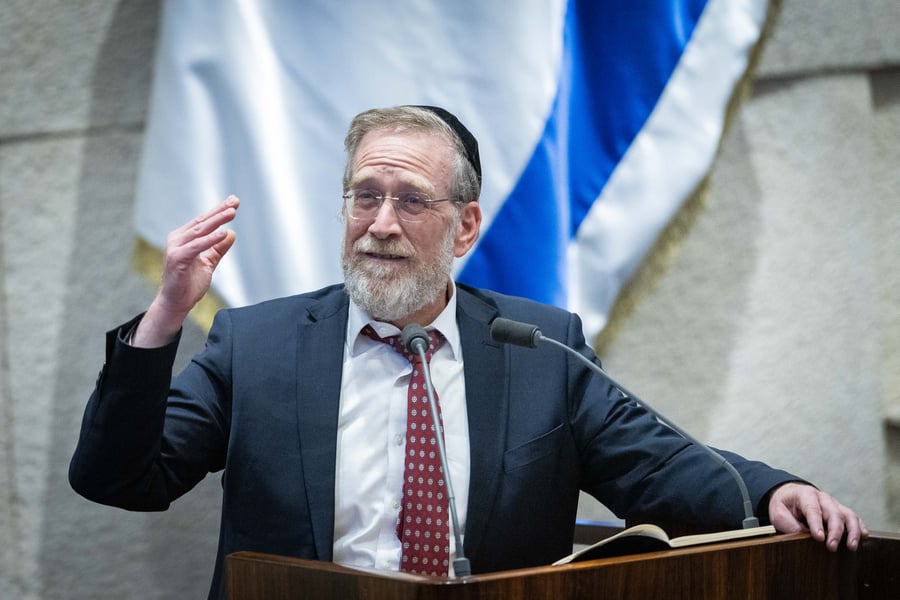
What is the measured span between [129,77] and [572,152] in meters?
1.26

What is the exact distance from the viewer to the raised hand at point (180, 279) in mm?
1793

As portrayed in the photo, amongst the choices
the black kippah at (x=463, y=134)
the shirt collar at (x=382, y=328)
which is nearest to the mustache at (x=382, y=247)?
the shirt collar at (x=382, y=328)

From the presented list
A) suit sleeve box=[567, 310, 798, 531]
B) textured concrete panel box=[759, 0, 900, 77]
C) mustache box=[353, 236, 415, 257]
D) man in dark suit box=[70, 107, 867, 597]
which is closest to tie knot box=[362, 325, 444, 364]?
man in dark suit box=[70, 107, 867, 597]

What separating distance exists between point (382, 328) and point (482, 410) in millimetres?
272

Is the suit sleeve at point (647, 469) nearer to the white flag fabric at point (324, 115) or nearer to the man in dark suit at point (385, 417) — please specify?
the man in dark suit at point (385, 417)

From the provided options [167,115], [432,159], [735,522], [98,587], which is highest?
[167,115]

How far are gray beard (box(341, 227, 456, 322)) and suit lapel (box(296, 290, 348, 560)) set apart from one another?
0.28 feet

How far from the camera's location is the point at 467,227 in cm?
241

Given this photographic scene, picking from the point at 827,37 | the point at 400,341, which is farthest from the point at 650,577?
the point at 827,37

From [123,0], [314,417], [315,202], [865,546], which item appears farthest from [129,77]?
[865,546]

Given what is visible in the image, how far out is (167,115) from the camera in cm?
273

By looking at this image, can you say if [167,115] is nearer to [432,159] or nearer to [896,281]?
[432,159]

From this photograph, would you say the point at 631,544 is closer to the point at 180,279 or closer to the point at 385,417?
the point at 385,417

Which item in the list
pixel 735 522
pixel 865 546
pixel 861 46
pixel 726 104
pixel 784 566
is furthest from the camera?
pixel 861 46
